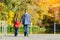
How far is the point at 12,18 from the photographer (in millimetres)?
36500

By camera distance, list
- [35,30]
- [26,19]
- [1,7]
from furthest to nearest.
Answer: [1,7], [35,30], [26,19]

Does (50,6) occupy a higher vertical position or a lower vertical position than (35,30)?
higher

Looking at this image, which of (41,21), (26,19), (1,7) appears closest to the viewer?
(26,19)

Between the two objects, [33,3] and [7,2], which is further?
[33,3]

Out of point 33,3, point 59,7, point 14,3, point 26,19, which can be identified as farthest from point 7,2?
point 26,19

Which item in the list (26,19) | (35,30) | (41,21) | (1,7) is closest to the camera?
(26,19)

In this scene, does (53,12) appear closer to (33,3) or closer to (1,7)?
(33,3)

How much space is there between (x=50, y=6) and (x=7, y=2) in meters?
5.45

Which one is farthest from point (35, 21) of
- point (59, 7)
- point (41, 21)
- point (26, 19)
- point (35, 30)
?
point (26, 19)

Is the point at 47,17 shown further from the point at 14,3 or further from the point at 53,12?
the point at 14,3

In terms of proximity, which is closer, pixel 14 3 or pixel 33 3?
pixel 14 3

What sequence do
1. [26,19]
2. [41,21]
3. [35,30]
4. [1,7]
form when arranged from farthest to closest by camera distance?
1. [41,21]
2. [1,7]
3. [35,30]
4. [26,19]

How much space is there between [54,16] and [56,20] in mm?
549

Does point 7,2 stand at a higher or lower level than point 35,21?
higher
